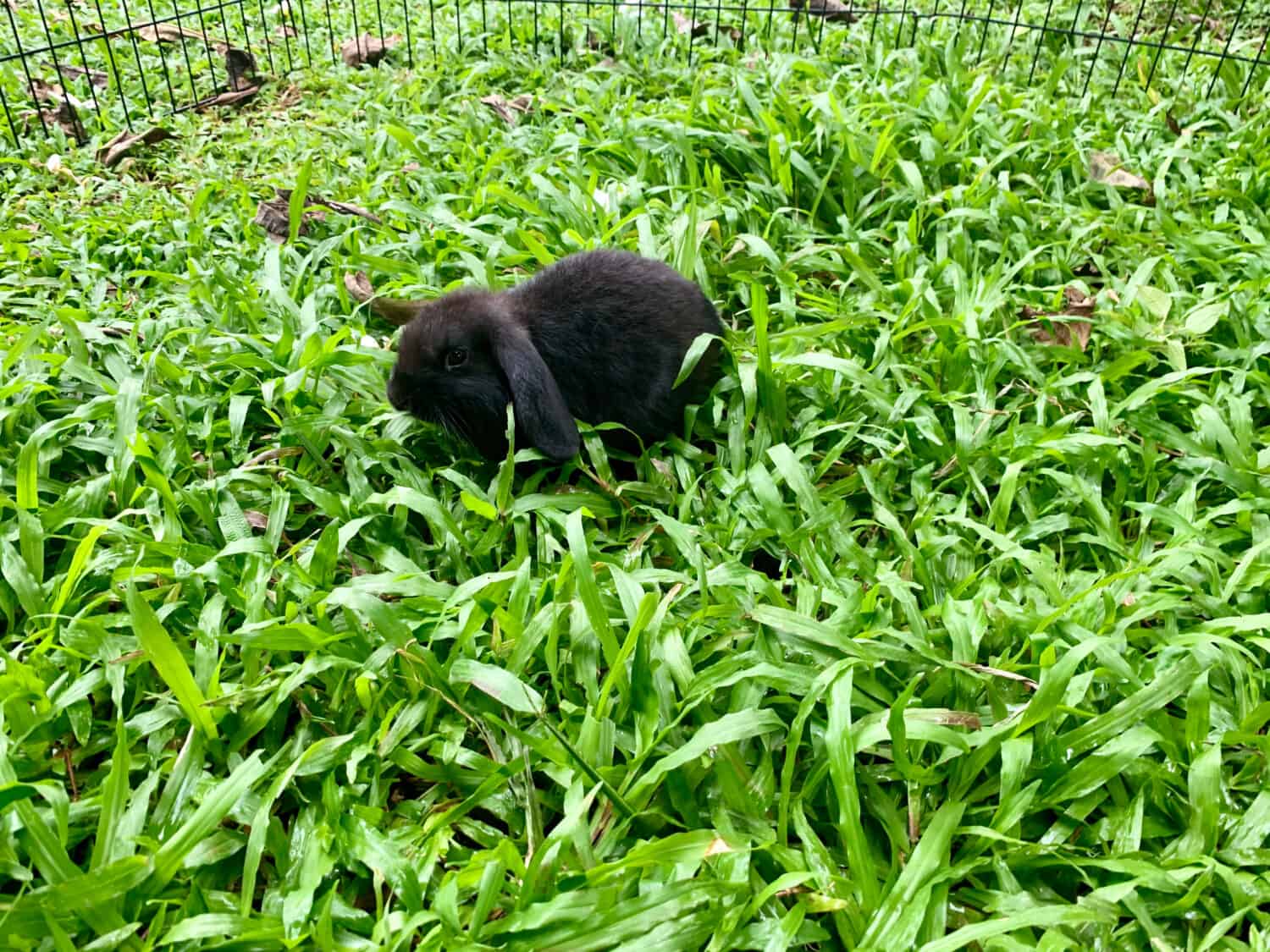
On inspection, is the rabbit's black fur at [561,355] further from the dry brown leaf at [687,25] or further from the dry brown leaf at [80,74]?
the dry brown leaf at [80,74]

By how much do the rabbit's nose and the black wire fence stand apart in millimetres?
3077

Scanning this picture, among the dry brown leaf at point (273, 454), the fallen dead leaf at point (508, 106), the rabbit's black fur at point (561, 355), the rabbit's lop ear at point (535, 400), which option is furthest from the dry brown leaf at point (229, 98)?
the rabbit's lop ear at point (535, 400)

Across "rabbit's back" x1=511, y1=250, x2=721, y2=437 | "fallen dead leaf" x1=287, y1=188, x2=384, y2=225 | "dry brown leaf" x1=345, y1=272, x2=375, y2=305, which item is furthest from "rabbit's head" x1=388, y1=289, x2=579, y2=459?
"fallen dead leaf" x1=287, y1=188, x2=384, y2=225

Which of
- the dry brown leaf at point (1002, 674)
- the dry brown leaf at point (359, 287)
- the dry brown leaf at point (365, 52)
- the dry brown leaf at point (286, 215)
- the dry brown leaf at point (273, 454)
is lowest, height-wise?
the dry brown leaf at point (273, 454)

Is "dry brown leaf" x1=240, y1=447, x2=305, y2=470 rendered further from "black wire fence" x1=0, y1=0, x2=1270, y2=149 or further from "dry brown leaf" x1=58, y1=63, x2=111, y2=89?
"dry brown leaf" x1=58, y1=63, x2=111, y2=89

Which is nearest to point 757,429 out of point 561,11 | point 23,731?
point 23,731

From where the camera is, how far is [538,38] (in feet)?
18.3

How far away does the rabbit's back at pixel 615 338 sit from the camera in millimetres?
2898

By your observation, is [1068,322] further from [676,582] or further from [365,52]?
[365,52]

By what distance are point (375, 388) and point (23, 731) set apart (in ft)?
4.89

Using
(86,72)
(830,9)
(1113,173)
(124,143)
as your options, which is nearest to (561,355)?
(1113,173)

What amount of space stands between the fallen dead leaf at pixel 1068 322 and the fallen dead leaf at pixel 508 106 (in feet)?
9.23

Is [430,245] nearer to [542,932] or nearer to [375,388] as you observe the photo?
[375,388]

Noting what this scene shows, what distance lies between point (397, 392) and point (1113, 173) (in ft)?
11.4
